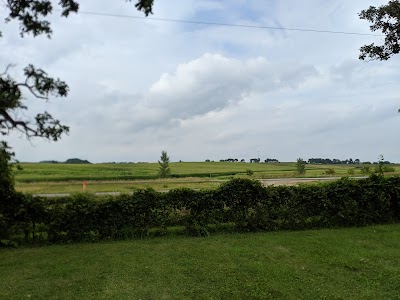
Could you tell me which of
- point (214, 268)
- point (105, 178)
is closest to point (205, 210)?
point (214, 268)

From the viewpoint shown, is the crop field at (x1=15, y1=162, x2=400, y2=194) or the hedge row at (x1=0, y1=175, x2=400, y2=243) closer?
the hedge row at (x1=0, y1=175, x2=400, y2=243)

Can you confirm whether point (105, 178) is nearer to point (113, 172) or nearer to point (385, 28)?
point (113, 172)

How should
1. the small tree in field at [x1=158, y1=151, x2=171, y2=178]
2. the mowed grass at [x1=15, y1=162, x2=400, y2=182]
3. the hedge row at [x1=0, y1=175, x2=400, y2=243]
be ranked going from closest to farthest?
1. the hedge row at [x1=0, y1=175, x2=400, y2=243]
2. the mowed grass at [x1=15, y1=162, x2=400, y2=182]
3. the small tree in field at [x1=158, y1=151, x2=171, y2=178]

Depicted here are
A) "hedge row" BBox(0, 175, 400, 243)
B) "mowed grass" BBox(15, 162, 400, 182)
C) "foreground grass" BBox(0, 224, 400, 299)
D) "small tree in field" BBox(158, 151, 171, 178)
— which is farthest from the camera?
"small tree in field" BBox(158, 151, 171, 178)

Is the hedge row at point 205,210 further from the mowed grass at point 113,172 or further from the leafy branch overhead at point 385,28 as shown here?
the mowed grass at point 113,172

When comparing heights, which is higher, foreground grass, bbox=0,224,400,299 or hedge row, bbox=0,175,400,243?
hedge row, bbox=0,175,400,243

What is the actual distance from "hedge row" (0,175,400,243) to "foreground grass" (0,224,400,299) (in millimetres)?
664

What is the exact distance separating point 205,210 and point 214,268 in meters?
3.42

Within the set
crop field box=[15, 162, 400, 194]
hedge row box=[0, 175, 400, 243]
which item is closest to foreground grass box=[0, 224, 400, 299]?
hedge row box=[0, 175, 400, 243]

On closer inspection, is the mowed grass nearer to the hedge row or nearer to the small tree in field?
the small tree in field

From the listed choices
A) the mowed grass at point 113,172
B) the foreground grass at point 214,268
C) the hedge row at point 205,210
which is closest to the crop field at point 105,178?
the mowed grass at point 113,172

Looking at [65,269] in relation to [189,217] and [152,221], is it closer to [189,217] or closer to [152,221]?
[152,221]

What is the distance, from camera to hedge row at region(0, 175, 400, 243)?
30.6ft

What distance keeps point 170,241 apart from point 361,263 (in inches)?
Answer: 175
